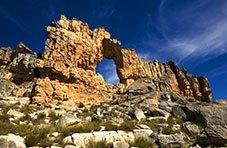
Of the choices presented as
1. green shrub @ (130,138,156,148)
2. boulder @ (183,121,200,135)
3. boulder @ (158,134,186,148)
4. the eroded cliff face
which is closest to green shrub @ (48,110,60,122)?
the eroded cliff face

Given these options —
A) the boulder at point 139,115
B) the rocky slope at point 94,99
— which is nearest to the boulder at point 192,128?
the rocky slope at point 94,99

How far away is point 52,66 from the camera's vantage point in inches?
1813

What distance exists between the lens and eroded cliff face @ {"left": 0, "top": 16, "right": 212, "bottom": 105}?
45938mm

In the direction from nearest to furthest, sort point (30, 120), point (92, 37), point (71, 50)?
1. point (30, 120)
2. point (71, 50)
3. point (92, 37)

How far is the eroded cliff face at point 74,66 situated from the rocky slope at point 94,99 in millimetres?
118

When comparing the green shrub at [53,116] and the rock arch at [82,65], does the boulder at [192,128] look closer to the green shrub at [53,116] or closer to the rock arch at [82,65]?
the green shrub at [53,116]

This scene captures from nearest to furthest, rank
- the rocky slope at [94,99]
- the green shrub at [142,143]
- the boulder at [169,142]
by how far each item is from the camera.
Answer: the green shrub at [142,143] < the boulder at [169,142] < the rocky slope at [94,99]

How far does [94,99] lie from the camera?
155 ft

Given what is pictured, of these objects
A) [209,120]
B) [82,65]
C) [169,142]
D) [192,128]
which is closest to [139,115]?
[192,128]

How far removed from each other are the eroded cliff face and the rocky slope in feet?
0.39

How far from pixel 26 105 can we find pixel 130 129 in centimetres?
1904

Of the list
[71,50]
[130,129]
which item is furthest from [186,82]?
[130,129]

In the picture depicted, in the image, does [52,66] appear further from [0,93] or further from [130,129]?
[130,129]

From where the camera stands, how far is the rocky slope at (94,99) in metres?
22.4
